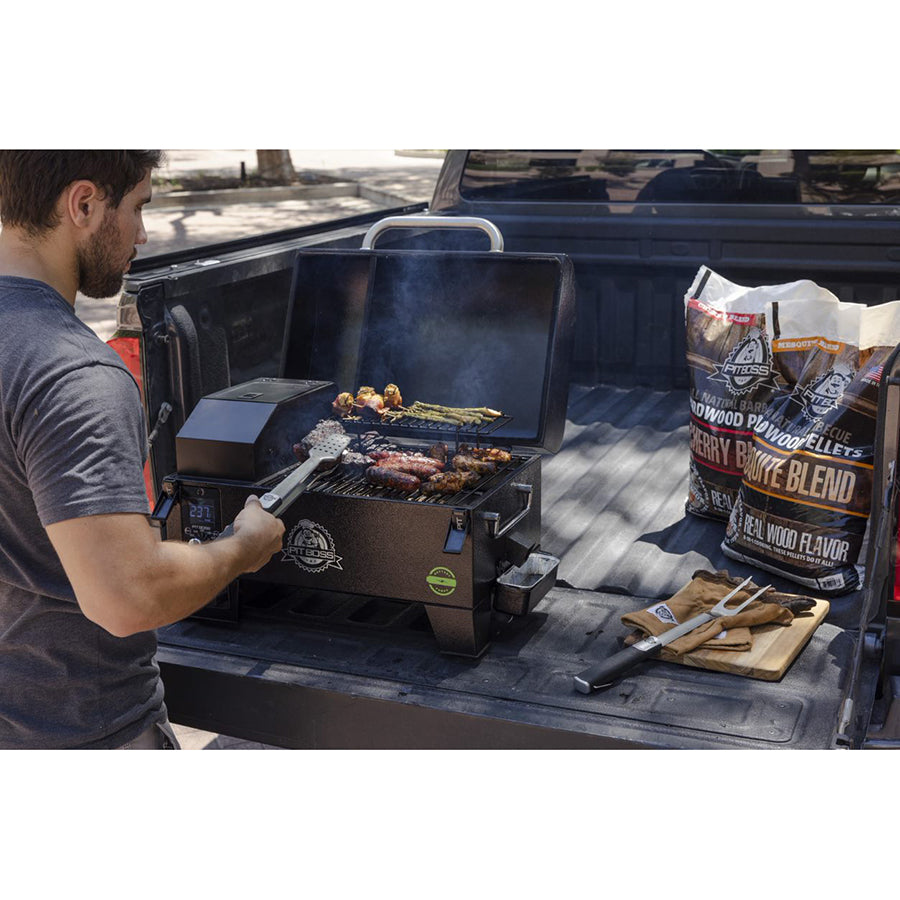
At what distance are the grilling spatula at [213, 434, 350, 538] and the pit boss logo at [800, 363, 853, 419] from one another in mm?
1381

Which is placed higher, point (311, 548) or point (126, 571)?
point (126, 571)

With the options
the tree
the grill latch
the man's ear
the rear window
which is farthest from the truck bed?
the tree

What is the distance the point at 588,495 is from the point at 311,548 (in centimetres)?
144

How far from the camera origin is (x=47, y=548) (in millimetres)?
1893

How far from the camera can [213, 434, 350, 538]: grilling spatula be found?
96.5 inches

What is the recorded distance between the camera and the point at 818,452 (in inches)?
122

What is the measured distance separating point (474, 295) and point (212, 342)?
0.86 m

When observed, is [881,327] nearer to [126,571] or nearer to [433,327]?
[433,327]

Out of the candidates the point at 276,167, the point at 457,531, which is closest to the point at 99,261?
the point at 457,531

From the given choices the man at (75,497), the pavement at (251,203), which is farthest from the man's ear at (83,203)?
the pavement at (251,203)

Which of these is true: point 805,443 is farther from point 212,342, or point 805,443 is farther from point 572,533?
point 212,342

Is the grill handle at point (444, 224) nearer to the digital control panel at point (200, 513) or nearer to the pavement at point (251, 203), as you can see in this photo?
the digital control panel at point (200, 513)

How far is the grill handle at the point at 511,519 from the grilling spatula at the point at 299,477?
1.48 ft

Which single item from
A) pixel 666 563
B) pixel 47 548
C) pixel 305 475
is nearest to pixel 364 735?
pixel 305 475
